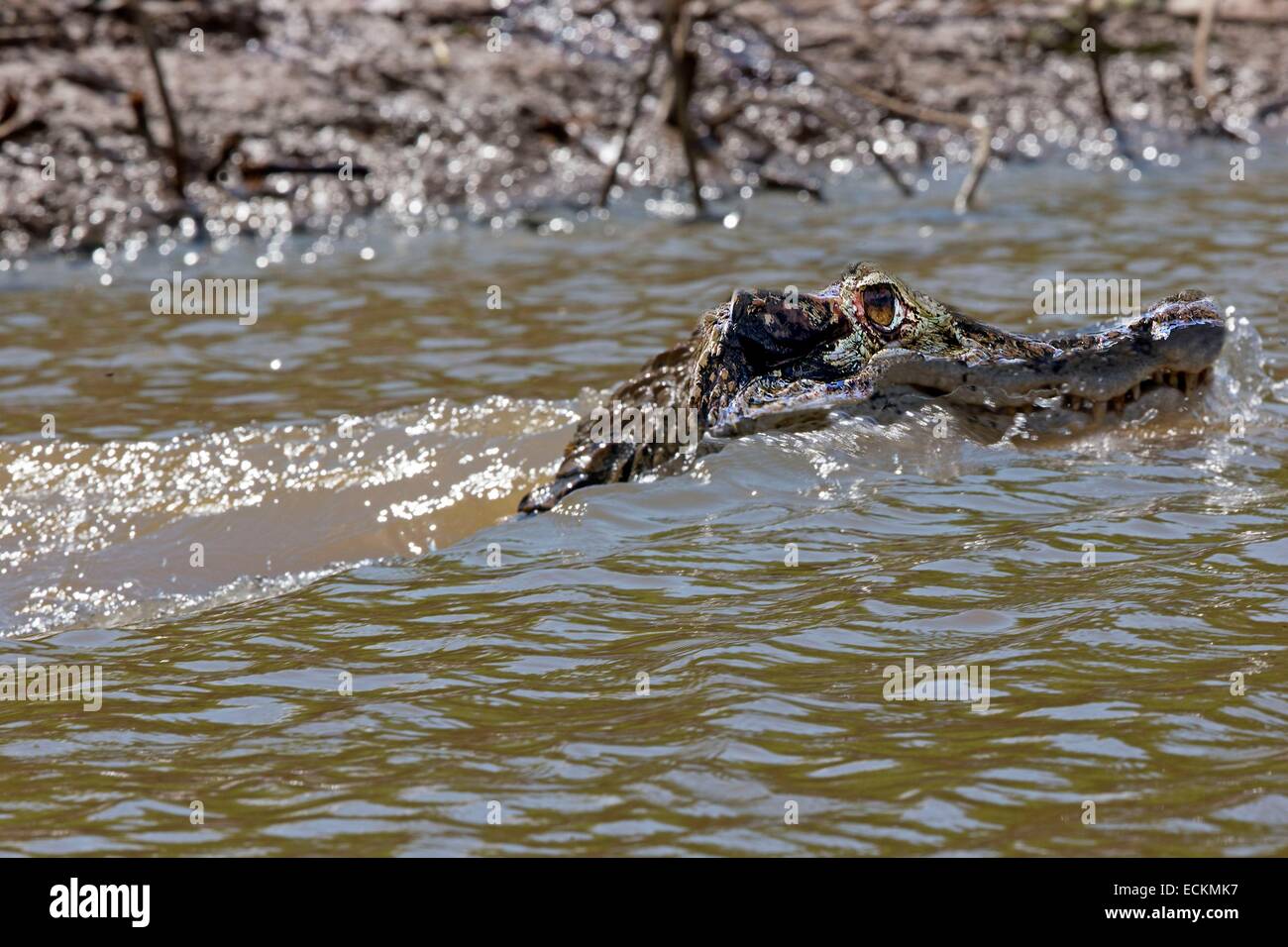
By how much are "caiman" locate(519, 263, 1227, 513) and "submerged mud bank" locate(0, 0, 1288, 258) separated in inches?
228

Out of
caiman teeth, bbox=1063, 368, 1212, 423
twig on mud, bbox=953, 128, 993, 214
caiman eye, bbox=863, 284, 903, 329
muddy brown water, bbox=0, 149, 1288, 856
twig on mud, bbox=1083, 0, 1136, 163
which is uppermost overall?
twig on mud, bbox=1083, 0, 1136, 163

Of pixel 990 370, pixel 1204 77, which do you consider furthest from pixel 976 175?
pixel 990 370

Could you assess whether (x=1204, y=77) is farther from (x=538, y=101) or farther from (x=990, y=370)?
(x=990, y=370)

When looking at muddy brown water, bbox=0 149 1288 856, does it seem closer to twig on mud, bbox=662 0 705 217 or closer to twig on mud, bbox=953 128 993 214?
twig on mud, bbox=953 128 993 214

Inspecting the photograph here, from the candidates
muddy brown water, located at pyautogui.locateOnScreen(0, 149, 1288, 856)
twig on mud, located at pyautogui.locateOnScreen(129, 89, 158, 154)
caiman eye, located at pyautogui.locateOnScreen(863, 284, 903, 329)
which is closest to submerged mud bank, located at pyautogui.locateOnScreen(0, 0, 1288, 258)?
twig on mud, located at pyautogui.locateOnScreen(129, 89, 158, 154)

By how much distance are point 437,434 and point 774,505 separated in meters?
1.68

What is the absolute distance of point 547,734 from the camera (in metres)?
3.52

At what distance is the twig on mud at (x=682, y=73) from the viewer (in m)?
11.6

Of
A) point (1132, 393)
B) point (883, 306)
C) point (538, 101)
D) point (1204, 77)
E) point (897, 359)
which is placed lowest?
point (1132, 393)

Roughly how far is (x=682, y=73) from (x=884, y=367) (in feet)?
22.7

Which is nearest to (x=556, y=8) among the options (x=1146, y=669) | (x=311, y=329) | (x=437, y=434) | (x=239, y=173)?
(x=239, y=173)

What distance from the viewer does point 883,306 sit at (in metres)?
5.74

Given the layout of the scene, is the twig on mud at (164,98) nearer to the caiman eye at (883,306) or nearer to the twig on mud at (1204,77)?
the caiman eye at (883,306)

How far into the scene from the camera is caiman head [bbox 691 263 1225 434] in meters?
5.74
